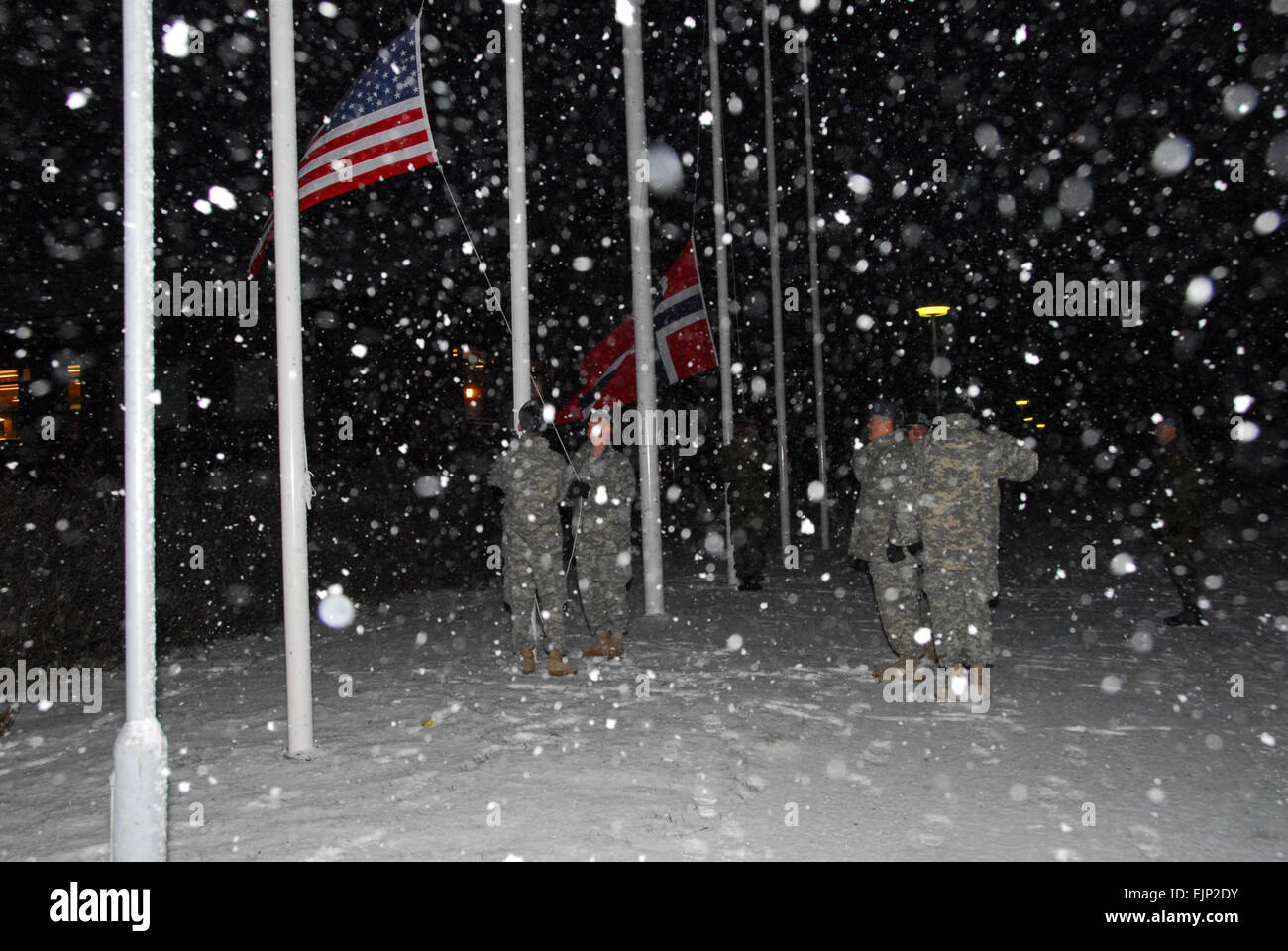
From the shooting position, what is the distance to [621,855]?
14.1 ft

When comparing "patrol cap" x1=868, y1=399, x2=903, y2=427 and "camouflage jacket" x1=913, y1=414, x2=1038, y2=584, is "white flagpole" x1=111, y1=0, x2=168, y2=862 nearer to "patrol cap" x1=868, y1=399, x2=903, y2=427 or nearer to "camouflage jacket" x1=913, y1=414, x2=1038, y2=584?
"camouflage jacket" x1=913, y1=414, x2=1038, y2=584

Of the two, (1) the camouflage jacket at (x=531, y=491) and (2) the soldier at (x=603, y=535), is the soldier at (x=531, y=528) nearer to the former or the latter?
(1) the camouflage jacket at (x=531, y=491)

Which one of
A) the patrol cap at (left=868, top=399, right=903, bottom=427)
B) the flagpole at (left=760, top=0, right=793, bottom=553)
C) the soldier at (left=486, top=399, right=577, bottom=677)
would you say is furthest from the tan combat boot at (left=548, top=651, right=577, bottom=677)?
the flagpole at (left=760, top=0, right=793, bottom=553)

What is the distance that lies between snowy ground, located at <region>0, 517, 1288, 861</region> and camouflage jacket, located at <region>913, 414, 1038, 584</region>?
3.21 feet

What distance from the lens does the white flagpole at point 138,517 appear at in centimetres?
371

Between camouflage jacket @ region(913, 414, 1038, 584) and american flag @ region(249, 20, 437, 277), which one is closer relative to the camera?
camouflage jacket @ region(913, 414, 1038, 584)

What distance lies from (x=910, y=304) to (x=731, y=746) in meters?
46.8

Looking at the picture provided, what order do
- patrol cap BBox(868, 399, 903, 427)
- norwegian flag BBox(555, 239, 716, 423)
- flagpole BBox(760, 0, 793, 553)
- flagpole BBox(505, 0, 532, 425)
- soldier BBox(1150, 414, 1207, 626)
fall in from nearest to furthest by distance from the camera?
patrol cap BBox(868, 399, 903, 427)
flagpole BBox(505, 0, 532, 425)
soldier BBox(1150, 414, 1207, 626)
norwegian flag BBox(555, 239, 716, 423)
flagpole BBox(760, 0, 793, 553)

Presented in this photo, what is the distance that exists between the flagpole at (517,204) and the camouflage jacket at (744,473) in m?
5.17

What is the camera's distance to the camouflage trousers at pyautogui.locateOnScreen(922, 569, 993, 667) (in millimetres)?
7180

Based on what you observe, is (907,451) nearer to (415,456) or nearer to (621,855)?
(621,855)

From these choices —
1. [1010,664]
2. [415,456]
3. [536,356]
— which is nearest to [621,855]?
[1010,664]

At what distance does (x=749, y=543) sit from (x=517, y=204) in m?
5.77

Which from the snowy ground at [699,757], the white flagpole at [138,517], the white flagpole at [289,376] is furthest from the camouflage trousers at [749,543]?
the white flagpole at [138,517]
